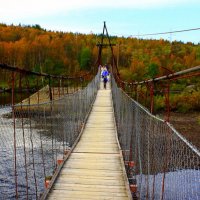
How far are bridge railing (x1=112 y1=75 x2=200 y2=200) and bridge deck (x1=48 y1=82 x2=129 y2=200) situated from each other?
0.20m

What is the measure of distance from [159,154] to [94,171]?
89.2 inches

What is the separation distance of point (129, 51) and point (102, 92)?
48974mm

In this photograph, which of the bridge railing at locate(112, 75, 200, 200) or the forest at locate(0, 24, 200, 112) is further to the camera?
the forest at locate(0, 24, 200, 112)

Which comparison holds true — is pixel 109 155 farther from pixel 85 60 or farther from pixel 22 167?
pixel 85 60

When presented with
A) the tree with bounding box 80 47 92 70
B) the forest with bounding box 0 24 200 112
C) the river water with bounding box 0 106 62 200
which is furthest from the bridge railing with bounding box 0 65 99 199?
the tree with bounding box 80 47 92 70

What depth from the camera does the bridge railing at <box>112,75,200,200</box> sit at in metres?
2.61

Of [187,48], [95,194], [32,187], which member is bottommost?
[32,187]

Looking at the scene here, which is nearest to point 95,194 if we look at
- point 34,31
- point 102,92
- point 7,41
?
point 102,92

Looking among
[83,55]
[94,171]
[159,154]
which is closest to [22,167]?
[94,171]

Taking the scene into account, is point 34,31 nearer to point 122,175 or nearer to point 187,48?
point 187,48

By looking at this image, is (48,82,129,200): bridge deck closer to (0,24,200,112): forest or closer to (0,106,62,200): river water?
(0,106,62,200): river water

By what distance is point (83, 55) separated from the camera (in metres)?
57.3

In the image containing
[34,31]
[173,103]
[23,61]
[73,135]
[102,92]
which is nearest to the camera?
[73,135]

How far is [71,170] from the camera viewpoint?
5.53 m
